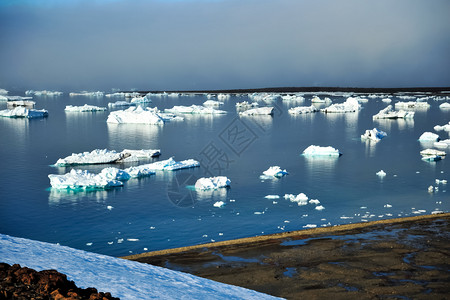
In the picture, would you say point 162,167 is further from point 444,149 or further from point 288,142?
point 444,149

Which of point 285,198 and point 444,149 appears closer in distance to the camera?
point 285,198

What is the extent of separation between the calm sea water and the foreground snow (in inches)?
201

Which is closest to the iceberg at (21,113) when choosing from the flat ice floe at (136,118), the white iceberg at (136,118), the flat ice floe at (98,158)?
the flat ice floe at (136,118)

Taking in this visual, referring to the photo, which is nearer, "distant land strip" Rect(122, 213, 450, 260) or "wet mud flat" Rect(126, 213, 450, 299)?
"wet mud flat" Rect(126, 213, 450, 299)

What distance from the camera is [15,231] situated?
1370 centimetres

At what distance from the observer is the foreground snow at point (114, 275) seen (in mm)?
5508

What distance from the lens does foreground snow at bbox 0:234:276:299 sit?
18.1 ft

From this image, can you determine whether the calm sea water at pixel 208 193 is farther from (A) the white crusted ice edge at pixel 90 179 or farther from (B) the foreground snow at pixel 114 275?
(B) the foreground snow at pixel 114 275

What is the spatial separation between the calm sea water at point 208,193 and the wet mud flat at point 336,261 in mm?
1877

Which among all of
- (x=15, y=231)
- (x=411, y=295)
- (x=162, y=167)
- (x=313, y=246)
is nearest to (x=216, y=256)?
(x=313, y=246)

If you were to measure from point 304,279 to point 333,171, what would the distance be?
47.1 feet

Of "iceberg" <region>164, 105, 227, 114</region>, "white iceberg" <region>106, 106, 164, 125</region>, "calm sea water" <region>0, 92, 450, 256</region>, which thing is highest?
"iceberg" <region>164, 105, 227, 114</region>

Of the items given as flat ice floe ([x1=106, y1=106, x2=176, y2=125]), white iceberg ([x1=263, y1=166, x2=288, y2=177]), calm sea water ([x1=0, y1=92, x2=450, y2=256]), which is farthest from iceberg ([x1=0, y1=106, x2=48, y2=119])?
white iceberg ([x1=263, y1=166, x2=288, y2=177])

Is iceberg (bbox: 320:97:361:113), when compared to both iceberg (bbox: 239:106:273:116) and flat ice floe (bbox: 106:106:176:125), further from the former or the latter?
flat ice floe (bbox: 106:106:176:125)
